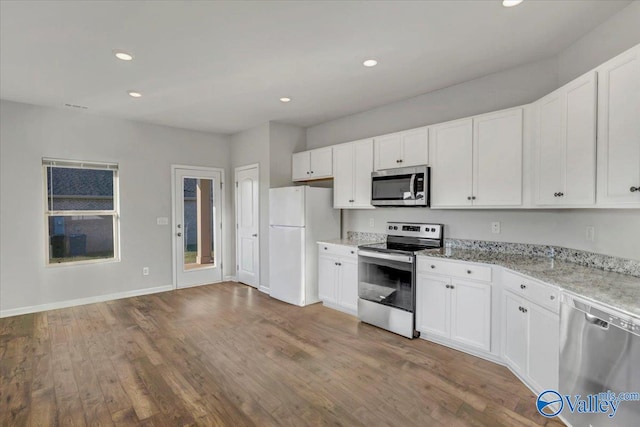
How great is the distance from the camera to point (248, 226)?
5.66m

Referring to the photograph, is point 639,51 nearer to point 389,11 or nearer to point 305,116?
point 389,11

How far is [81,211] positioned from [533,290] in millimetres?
5599

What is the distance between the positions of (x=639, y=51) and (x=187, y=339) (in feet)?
13.9

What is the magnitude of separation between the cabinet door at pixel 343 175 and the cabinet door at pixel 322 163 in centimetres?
10

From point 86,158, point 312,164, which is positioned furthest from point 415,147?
point 86,158

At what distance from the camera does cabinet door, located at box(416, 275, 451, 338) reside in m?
Answer: 3.11

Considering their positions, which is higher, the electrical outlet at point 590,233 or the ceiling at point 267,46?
the ceiling at point 267,46

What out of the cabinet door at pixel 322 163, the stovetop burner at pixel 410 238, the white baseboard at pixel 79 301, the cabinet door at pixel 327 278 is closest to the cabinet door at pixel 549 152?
the stovetop burner at pixel 410 238

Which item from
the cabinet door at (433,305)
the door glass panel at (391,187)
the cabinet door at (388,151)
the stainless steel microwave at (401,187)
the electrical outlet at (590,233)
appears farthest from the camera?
the cabinet door at (388,151)

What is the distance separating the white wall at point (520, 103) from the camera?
7.58 ft

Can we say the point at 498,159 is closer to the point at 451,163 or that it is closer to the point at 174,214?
the point at 451,163

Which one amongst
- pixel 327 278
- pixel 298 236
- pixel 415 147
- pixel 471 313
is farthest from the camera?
pixel 298 236

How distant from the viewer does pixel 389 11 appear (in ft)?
7.40

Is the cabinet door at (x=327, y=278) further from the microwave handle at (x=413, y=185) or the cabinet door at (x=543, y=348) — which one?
the cabinet door at (x=543, y=348)
